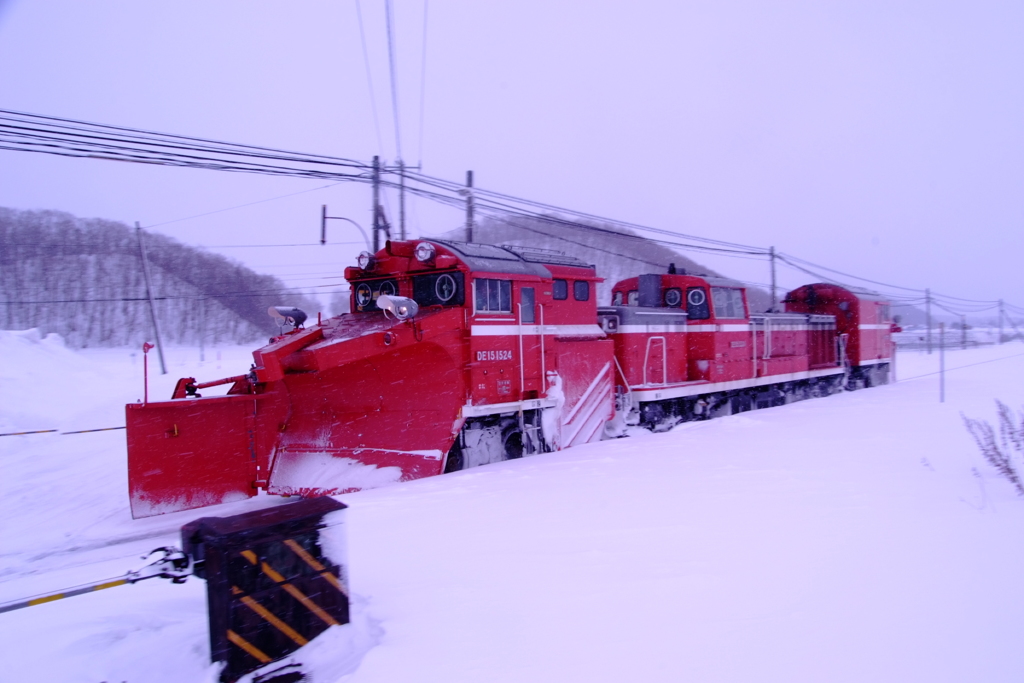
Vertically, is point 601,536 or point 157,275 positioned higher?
point 157,275

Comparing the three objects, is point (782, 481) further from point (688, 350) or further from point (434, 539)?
point (688, 350)

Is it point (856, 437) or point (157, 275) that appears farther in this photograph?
point (157, 275)

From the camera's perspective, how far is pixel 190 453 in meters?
7.39

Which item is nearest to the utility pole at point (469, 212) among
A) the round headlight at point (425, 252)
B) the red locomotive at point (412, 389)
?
the red locomotive at point (412, 389)

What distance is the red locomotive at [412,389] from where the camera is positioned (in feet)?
24.9

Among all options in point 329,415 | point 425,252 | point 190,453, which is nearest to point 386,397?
point 329,415

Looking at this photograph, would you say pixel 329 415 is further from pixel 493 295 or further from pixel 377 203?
pixel 377 203

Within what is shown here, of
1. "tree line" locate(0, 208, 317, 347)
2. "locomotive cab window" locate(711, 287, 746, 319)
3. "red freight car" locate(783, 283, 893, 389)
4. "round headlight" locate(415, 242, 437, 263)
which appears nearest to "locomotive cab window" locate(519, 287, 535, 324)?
"round headlight" locate(415, 242, 437, 263)

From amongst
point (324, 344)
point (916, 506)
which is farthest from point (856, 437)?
point (324, 344)

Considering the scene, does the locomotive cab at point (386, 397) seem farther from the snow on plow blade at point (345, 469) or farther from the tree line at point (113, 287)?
the tree line at point (113, 287)

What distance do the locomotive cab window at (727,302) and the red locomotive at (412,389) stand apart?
Answer: 2578 mm

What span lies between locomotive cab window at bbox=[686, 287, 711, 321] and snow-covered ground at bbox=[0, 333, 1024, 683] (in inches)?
221

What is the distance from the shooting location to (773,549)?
4.63m

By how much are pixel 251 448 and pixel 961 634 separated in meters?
7.32
